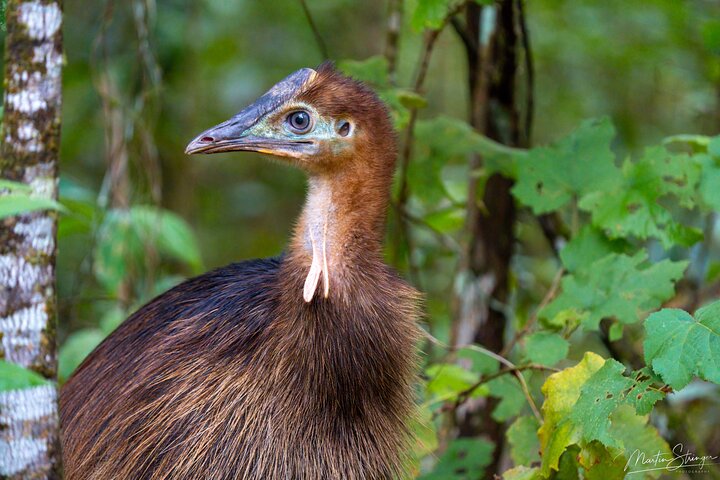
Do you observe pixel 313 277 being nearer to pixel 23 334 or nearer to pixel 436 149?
pixel 23 334

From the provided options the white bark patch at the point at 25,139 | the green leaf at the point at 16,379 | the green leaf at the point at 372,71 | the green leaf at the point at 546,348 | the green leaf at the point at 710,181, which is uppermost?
the green leaf at the point at 372,71

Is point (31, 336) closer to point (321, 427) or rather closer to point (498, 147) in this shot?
point (321, 427)

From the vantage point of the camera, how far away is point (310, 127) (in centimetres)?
251

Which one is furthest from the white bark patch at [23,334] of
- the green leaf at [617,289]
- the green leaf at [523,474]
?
the green leaf at [617,289]

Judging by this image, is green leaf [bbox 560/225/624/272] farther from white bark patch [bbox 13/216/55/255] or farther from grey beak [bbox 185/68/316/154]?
white bark patch [bbox 13/216/55/255]

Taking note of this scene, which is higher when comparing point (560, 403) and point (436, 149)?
point (436, 149)

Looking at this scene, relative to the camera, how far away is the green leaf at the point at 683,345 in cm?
208

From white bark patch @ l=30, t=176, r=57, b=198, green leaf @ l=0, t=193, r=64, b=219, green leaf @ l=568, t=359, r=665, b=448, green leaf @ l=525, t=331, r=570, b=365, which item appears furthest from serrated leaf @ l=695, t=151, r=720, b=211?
green leaf @ l=0, t=193, r=64, b=219

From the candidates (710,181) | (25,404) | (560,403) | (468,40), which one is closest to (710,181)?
(710,181)

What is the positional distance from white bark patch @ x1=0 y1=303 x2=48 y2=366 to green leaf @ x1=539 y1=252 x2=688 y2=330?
61.2 inches

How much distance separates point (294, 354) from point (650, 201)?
4.56 ft

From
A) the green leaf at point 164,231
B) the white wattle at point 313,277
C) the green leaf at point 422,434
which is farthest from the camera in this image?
the green leaf at point 164,231

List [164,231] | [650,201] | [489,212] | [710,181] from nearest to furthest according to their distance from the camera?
[710,181] < [650,201] < [489,212] < [164,231]

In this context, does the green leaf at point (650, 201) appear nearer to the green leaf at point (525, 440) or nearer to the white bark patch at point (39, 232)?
the green leaf at point (525, 440)
